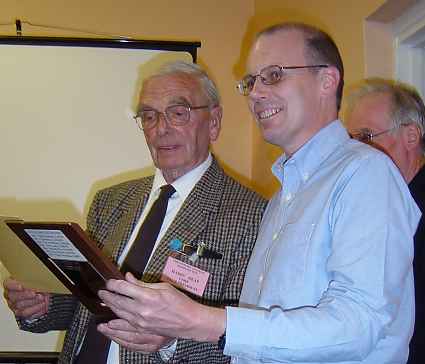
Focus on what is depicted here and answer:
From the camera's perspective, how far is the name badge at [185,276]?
59.4 inches

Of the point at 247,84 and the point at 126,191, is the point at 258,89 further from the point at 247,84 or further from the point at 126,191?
the point at 126,191

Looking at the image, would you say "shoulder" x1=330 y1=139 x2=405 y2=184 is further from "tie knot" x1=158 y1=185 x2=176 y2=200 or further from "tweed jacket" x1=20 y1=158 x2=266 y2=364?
"tie knot" x1=158 y1=185 x2=176 y2=200

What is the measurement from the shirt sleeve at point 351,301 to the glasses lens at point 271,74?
1.11 ft

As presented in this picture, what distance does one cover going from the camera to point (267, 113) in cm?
126

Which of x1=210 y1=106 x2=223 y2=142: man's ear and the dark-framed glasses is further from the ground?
x1=210 y1=106 x2=223 y2=142: man's ear

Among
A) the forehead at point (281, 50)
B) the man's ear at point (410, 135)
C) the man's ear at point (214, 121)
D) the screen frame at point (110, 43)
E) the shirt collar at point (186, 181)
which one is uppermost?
the screen frame at point (110, 43)

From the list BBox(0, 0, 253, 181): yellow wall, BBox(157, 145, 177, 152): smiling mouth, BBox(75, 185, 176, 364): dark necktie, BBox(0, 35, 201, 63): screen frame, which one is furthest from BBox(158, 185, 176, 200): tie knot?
BBox(0, 0, 253, 181): yellow wall

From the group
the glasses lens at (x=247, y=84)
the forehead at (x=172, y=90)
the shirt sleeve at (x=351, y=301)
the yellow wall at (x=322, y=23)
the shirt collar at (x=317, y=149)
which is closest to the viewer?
the shirt sleeve at (x=351, y=301)

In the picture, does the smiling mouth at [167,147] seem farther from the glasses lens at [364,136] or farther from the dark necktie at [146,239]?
the glasses lens at [364,136]

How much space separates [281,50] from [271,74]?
52 millimetres

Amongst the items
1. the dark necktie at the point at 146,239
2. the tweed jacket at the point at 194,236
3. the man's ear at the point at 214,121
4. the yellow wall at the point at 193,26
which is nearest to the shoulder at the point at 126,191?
the tweed jacket at the point at 194,236

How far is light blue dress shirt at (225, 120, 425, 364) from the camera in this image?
911mm

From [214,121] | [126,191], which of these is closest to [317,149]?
[214,121]

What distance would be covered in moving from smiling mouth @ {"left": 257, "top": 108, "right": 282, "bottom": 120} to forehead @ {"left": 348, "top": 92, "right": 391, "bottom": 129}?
2.23 ft
